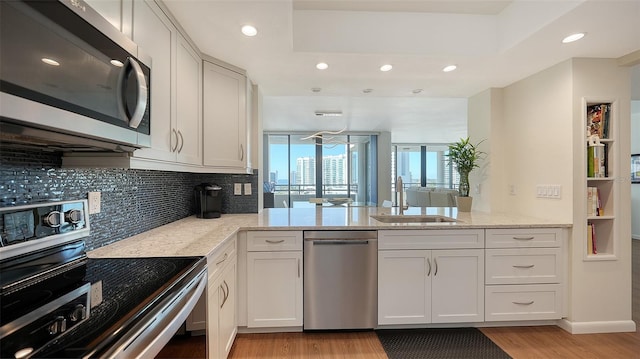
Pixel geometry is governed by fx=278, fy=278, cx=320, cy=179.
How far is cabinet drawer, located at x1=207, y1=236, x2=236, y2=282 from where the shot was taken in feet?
4.85

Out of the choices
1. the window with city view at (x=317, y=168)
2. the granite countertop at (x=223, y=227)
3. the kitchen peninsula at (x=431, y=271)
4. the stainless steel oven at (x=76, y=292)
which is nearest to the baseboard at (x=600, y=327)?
the kitchen peninsula at (x=431, y=271)

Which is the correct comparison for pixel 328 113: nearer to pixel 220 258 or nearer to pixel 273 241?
pixel 273 241

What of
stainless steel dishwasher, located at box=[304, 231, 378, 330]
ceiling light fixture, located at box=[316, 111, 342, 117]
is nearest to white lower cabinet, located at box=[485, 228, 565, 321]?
stainless steel dishwasher, located at box=[304, 231, 378, 330]

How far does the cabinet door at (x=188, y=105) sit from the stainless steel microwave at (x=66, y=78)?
26.5 inches

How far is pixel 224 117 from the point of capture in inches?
92.8

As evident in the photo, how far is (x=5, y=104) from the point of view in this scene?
61cm

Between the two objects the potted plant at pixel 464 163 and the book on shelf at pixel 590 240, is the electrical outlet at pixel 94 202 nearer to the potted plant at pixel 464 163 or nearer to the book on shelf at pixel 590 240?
the potted plant at pixel 464 163

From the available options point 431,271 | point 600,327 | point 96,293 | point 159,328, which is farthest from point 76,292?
point 600,327

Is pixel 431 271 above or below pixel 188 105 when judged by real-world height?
below

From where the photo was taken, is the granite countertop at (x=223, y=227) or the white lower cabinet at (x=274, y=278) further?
the white lower cabinet at (x=274, y=278)

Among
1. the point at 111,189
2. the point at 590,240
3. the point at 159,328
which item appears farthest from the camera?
the point at 590,240

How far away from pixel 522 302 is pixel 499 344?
0.41 meters

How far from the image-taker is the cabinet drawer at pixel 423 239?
2.19m

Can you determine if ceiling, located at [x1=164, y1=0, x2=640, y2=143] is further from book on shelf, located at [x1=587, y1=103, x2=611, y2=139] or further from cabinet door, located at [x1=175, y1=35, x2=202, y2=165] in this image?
book on shelf, located at [x1=587, y1=103, x2=611, y2=139]
